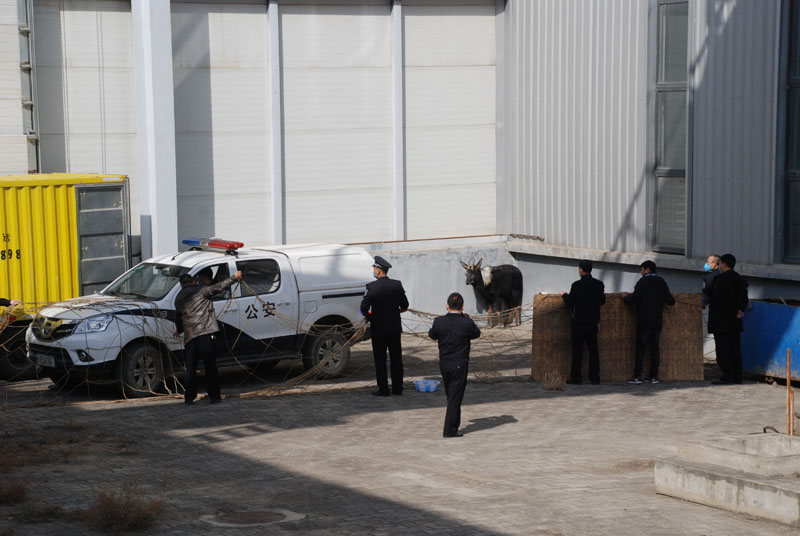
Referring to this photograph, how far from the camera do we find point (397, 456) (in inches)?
473

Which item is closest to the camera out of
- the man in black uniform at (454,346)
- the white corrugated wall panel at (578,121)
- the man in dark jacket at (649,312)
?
the man in black uniform at (454,346)

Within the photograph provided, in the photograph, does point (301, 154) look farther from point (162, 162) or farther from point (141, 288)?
point (141, 288)

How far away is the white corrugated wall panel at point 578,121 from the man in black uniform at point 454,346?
9293 mm

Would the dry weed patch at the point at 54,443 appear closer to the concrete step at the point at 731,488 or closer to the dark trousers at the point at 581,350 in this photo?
the concrete step at the point at 731,488

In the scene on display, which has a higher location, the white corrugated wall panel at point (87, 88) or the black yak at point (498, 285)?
the white corrugated wall panel at point (87, 88)

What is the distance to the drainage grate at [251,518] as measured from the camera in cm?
920

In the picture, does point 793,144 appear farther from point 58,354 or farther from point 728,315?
point 58,354

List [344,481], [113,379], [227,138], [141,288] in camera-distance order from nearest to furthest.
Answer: [344,481], [113,379], [141,288], [227,138]

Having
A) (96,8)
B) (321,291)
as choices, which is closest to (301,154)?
(96,8)

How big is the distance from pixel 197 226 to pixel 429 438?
1028 centimetres

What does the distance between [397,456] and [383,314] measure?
3.75 m

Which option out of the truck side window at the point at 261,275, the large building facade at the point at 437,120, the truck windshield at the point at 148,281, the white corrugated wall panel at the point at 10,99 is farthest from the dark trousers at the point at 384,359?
the white corrugated wall panel at the point at 10,99

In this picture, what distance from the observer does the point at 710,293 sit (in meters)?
17.0

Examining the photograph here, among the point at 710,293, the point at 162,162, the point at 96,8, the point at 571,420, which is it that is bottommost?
the point at 571,420
